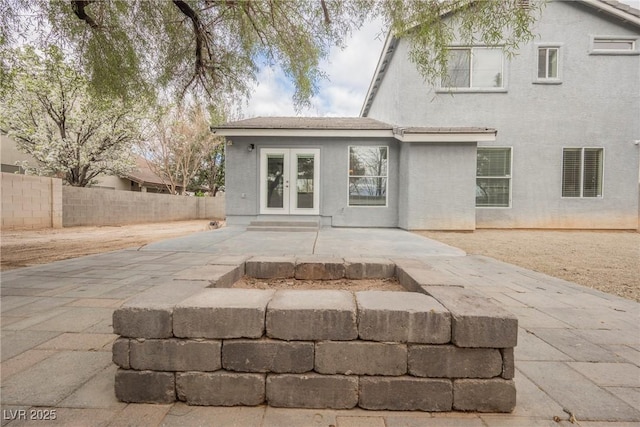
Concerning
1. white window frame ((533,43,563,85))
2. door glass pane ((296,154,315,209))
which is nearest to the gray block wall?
door glass pane ((296,154,315,209))

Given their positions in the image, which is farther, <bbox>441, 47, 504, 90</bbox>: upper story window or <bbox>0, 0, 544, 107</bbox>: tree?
<bbox>441, 47, 504, 90</bbox>: upper story window

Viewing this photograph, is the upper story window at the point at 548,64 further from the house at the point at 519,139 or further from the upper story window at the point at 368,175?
the upper story window at the point at 368,175

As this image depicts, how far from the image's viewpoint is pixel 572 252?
5961 millimetres

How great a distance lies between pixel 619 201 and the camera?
8984mm

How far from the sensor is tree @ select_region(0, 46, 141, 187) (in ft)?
37.4

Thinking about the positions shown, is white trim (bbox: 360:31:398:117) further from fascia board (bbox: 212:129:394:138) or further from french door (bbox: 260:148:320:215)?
french door (bbox: 260:148:320:215)

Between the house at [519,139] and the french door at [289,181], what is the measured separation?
3cm

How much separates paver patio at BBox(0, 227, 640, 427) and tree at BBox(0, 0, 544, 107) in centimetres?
337

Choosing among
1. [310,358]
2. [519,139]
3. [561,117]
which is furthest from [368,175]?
[310,358]

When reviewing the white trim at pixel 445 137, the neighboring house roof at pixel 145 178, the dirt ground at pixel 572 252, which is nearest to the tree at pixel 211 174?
the neighboring house roof at pixel 145 178

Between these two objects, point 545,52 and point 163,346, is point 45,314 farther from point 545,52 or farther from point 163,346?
point 545,52

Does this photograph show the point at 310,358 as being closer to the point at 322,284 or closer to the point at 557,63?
the point at 322,284

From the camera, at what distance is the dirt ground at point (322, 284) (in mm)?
2381

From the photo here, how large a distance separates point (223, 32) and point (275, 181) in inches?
172
